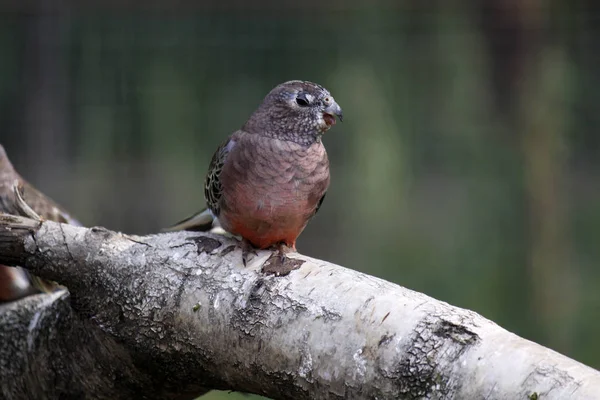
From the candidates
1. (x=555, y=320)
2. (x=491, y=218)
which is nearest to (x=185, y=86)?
(x=491, y=218)

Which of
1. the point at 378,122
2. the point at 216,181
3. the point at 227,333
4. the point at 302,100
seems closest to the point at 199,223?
the point at 216,181

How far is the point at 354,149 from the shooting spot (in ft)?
19.5

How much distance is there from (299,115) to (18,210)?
1.02 metres

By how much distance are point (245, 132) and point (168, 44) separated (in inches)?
158

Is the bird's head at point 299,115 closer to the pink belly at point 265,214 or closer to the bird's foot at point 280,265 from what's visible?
the pink belly at point 265,214

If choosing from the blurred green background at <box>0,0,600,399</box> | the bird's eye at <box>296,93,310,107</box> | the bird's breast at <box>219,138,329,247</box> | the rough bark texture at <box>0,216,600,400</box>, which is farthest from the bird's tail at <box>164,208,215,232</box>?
the blurred green background at <box>0,0,600,399</box>

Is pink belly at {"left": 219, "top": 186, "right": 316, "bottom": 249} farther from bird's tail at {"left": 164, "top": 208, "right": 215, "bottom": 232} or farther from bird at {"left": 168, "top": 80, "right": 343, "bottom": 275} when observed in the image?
bird's tail at {"left": 164, "top": 208, "right": 215, "bottom": 232}

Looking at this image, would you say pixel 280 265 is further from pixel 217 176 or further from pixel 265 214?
pixel 217 176

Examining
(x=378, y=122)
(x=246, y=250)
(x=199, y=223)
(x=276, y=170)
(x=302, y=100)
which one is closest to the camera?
(x=246, y=250)

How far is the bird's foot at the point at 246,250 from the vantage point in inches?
94.0

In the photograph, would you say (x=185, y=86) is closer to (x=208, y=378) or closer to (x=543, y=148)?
(x=543, y=148)

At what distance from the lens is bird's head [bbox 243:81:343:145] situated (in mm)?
2631

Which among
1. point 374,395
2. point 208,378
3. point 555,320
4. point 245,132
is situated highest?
point 245,132

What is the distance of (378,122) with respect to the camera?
19.8 ft
